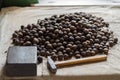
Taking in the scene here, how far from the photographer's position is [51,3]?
204cm

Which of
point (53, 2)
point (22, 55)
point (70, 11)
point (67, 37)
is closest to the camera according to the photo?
point (22, 55)

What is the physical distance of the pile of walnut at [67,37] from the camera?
134 cm

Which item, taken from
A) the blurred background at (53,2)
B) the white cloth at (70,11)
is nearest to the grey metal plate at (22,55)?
the white cloth at (70,11)

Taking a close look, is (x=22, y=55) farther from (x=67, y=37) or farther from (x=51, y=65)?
(x=67, y=37)

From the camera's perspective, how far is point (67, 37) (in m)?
1.42

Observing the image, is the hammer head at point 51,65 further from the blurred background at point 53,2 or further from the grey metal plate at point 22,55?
the blurred background at point 53,2

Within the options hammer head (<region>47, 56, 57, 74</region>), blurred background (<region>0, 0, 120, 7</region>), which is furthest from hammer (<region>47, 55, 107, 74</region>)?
blurred background (<region>0, 0, 120, 7</region>)

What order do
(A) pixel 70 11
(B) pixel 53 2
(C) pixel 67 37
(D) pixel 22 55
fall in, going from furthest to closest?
(B) pixel 53 2 < (A) pixel 70 11 < (C) pixel 67 37 < (D) pixel 22 55

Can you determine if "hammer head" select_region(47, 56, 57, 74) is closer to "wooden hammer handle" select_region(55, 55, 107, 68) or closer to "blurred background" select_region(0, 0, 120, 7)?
"wooden hammer handle" select_region(55, 55, 107, 68)

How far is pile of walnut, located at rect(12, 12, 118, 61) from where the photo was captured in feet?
4.41

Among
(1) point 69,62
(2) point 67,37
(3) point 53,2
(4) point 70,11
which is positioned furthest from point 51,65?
(3) point 53,2

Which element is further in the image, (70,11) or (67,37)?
(70,11)

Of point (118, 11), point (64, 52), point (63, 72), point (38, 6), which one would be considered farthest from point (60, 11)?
point (63, 72)

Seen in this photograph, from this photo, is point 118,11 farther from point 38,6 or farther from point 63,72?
point 63,72
